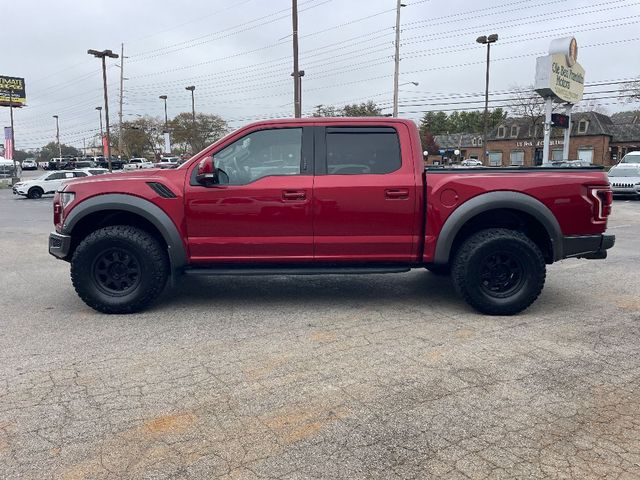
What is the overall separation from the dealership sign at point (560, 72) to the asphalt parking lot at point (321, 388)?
1933cm

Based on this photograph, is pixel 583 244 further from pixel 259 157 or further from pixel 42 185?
pixel 42 185

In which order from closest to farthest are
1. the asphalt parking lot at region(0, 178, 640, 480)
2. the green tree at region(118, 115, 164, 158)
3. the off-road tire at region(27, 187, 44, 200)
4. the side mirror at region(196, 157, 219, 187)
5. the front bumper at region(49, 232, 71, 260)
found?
the asphalt parking lot at region(0, 178, 640, 480) < the side mirror at region(196, 157, 219, 187) < the front bumper at region(49, 232, 71, 260) < the off-road tire at region(27, 187, 44, 200) < the green tree at region(118, 115, 164, 158)

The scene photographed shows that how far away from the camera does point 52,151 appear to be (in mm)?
120188

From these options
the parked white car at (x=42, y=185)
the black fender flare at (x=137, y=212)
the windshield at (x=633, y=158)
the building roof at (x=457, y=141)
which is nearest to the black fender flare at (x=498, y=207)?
the black fender flare at (x=137, y=212)

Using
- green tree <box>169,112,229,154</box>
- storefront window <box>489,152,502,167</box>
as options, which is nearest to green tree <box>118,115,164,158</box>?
green tree <box>169,112,229,154</box>

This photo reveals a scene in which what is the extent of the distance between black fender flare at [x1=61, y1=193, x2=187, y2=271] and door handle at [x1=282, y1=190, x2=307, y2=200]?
3.57 ft

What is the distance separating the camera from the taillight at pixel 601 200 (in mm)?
4777

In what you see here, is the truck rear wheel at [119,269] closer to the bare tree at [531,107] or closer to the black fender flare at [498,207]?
the black fender flare at [498,207]

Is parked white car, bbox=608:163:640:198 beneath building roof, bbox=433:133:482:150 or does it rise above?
beneath

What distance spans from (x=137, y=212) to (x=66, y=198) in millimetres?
774

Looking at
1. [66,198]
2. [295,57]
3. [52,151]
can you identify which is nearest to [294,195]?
[66,198]

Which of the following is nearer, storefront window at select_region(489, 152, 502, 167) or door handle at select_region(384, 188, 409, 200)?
A: door handle at select_region(384, 188, 409, 200)

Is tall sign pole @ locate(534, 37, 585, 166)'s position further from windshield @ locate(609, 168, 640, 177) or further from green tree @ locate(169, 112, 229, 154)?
green tree @ locate(169, 112, 229, 154)

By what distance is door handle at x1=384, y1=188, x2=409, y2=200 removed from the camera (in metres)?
4.76
